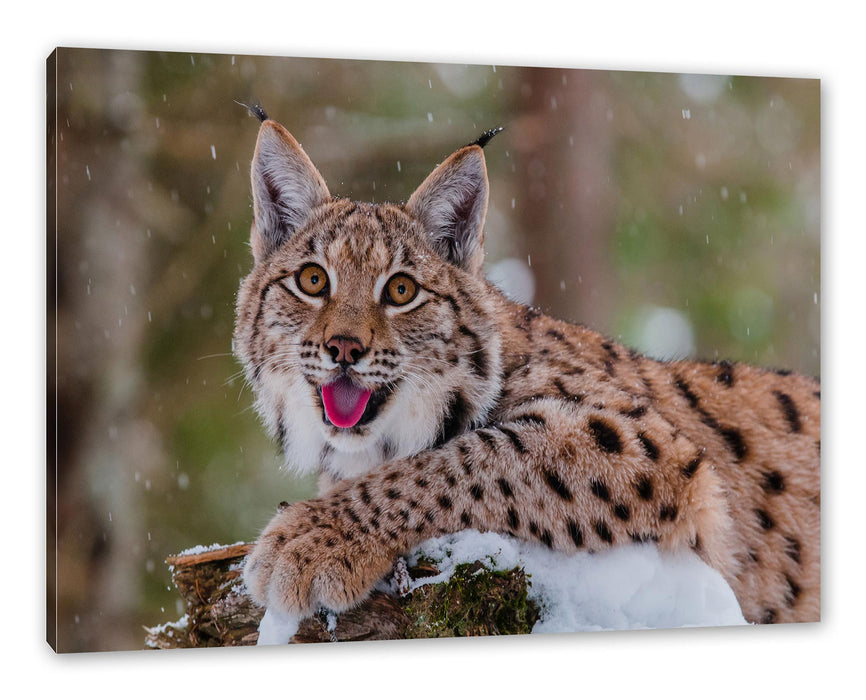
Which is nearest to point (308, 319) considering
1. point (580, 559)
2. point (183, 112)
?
point (183, 112)

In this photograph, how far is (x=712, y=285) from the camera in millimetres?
6449

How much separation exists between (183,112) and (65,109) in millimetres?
553

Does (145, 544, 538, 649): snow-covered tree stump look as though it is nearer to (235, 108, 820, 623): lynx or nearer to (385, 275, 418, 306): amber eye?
(235, 108, 820, 623): lynx

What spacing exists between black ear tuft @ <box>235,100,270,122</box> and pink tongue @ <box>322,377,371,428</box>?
142 cm

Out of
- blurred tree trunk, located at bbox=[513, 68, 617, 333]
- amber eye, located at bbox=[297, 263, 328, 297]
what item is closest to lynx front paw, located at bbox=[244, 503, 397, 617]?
amber eye, located at bbox=[297, 263, 328, 297]

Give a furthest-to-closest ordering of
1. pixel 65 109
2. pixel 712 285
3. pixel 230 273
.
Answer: pixel 712 285
pixel 230 273
pixel 65 109

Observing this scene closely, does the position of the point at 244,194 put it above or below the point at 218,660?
above

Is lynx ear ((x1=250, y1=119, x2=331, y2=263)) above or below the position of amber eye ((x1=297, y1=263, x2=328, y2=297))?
above

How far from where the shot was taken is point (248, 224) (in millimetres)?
5773

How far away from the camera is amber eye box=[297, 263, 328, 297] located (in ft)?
18.2

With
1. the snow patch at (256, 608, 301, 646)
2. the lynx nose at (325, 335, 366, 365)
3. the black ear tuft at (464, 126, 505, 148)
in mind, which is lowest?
the snow patch at (256, 608, 301, 646)

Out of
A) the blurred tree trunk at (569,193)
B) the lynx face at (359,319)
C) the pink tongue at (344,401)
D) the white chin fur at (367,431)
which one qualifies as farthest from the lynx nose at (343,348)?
the blurred tree trunk at (569,193)

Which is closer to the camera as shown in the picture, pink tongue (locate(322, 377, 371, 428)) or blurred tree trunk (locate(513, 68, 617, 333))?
pink tongue (locate(322, 377, 371, 428))

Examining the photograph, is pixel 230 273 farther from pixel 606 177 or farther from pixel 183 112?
pixel 606 177
